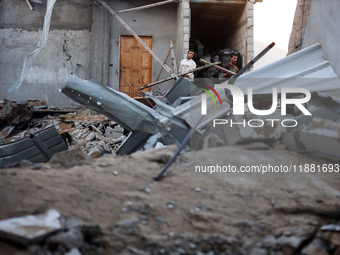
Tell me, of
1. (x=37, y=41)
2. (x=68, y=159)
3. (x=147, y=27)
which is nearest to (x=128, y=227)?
(x=68, y=159)

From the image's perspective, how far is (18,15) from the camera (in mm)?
11086

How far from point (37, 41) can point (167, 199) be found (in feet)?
34.2

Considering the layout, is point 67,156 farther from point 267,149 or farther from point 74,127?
point 74,127

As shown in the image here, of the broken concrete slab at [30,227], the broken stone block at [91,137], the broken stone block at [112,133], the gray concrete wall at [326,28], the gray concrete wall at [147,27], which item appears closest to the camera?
the broken concrete slab at [30,227]

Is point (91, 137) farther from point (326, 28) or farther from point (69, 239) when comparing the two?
point (69, 239)

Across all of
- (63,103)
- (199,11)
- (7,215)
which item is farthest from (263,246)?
(199,11)

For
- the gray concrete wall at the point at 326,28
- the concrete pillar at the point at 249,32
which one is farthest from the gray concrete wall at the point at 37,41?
the gray concrete wall at the point at 326,28

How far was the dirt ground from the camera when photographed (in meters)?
2.01

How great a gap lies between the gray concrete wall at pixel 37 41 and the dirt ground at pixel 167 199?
9117 millimetres

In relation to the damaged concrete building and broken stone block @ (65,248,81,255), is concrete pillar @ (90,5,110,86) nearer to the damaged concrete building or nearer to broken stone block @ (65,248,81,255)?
the damaged concrete building

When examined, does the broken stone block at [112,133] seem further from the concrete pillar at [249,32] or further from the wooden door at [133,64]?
the concrete pillar at [249,32]

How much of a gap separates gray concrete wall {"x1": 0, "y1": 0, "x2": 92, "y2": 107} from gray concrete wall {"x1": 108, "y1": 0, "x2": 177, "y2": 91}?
919 millimetres

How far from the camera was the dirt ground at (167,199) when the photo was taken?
6.59ft

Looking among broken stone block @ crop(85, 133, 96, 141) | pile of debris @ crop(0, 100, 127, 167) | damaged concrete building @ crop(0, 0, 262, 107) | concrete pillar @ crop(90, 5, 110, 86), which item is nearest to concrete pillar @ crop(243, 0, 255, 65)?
damaged concrete building @ crop(0, 0, 262, 107)
